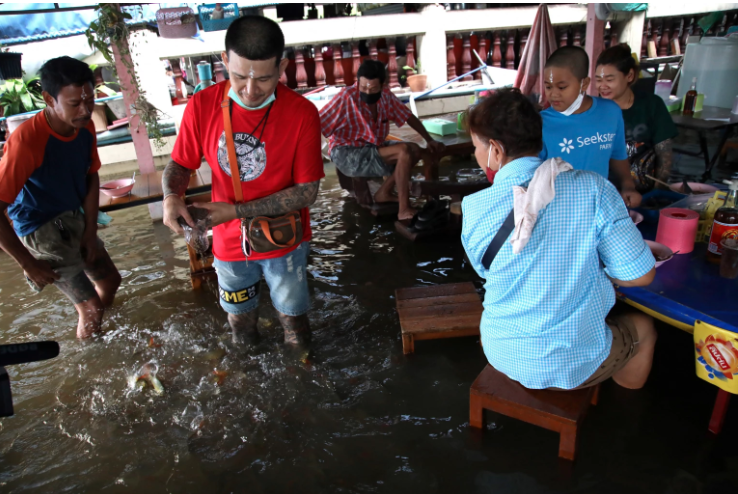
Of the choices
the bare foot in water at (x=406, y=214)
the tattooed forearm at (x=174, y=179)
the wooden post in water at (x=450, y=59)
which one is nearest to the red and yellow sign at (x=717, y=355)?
the tattooed forearm at (x=174, y=179)

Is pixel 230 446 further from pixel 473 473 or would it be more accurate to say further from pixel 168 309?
pixel 168 309

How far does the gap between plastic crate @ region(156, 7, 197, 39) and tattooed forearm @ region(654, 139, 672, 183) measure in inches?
227

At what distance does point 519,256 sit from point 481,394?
0.73 m

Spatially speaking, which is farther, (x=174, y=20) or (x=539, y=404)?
(x=174, y=20)

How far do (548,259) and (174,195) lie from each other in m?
1.72

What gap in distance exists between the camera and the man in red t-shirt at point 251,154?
2273mm

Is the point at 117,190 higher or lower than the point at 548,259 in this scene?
lower

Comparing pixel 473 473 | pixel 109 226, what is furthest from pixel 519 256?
pixel 109 226

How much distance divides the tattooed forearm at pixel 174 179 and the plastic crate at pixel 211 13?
5663 millimetres

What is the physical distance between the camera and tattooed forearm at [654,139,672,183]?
3.69 m

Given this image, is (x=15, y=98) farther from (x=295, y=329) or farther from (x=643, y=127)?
(x=643, y=127)

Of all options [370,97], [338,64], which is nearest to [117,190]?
[370,97]

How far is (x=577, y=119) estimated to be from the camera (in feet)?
9.59

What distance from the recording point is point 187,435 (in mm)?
2613
